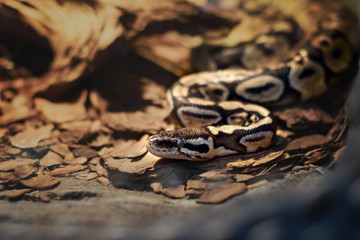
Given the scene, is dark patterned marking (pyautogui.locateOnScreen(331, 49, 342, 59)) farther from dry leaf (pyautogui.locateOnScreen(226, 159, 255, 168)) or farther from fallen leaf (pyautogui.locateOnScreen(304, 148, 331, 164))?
dry leaf (pyautogui.locateOnScreen(226, 159, 255, 168))

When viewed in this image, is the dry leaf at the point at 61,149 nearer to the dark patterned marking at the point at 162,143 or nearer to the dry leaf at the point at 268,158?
the dark patterned marking at the point at 162,143

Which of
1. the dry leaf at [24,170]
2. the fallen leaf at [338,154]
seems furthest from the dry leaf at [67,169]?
the fallen leaf at [338,154]

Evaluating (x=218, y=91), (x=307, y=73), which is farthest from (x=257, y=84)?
(x=307, y=73)

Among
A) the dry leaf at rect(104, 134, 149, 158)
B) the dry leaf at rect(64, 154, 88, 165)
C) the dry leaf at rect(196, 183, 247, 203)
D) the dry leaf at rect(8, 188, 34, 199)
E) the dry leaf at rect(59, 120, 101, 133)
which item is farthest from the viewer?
the dry leaf at rect(59, 120, 101, 133)

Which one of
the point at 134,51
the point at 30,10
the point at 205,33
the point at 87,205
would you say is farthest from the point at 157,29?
the point at 87,205

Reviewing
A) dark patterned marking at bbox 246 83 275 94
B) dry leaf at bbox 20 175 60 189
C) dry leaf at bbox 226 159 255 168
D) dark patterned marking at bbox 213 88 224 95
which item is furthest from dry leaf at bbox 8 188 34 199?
dark patterned marking at bbox 246 83 275 94

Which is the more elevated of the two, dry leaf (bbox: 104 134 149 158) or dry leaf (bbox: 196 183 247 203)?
dry leaf (bbox: 104 134 149 158)

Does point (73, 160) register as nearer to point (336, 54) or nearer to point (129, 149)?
point (129, 149)
